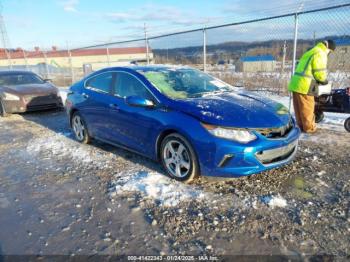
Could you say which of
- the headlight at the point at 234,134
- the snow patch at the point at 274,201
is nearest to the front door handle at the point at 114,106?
the headlight at the point at 234,134

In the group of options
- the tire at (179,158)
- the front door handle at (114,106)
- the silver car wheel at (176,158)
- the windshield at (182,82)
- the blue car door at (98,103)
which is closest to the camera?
the tire at (179,158)

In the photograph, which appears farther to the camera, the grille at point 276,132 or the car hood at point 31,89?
the car hood at point 31,89

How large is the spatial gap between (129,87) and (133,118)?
0.55 meters

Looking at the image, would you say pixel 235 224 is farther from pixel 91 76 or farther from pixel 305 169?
pixel 91 76

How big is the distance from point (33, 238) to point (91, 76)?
3.60 metres

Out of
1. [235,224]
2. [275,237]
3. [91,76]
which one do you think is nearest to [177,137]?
[235,224]

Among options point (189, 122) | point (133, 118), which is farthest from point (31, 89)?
point (189, 122)

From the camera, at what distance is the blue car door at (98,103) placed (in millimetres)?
5279

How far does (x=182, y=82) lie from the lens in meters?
4.85

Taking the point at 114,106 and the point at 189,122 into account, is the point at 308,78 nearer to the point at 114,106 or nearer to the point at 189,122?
the point at 189,122

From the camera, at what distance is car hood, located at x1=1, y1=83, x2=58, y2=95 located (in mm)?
9345

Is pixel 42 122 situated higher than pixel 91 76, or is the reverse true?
pixel 91 76

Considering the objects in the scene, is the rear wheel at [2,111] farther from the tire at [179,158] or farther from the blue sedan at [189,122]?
the tire at [179,158]

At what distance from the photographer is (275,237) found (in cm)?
289
